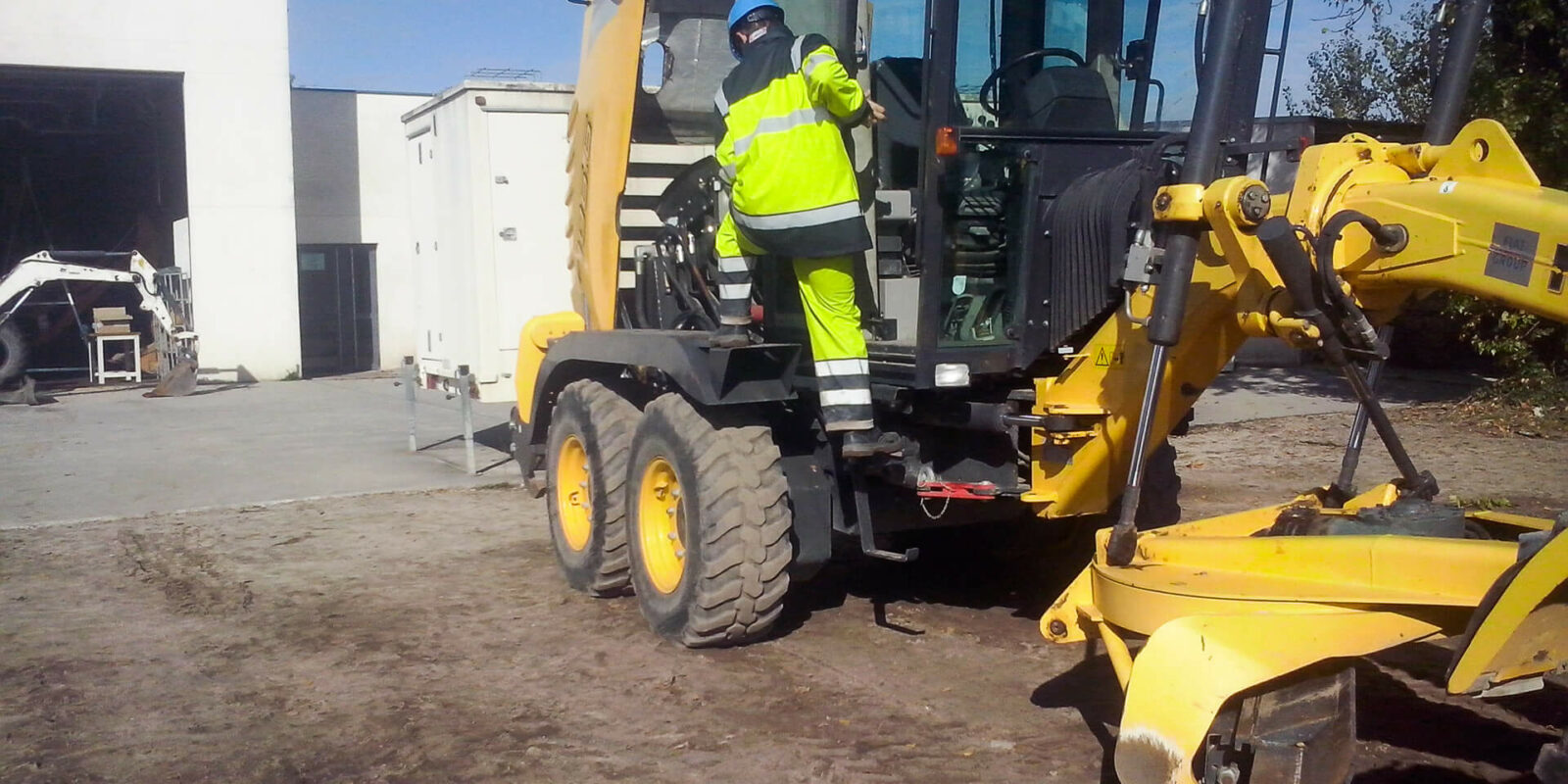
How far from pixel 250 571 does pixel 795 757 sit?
4216 mm

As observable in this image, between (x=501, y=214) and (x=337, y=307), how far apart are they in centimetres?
1514

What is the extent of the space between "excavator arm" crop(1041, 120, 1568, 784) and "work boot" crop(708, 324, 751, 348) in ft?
6.26

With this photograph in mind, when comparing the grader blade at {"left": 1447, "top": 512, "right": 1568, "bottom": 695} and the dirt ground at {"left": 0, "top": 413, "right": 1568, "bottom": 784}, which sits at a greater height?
the grader blade at {"left": 1447, "top": 512, "right": 1568, "bottom": 695}

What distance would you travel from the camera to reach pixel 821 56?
4785 mm

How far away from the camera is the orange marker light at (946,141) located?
4.57m

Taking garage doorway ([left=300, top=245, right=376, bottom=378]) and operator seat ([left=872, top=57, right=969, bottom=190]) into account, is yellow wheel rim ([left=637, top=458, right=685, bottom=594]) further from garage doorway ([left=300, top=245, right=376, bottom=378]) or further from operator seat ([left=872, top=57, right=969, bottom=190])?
garage doorway ([left=300, top=245, right=376, bottom=378])

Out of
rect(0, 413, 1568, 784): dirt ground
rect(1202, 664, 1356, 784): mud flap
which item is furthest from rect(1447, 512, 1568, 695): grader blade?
rect(0, 413, 1568, 784): dirt ground

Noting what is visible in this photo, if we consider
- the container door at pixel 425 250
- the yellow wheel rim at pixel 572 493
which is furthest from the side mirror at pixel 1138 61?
the container door at pixel 425 250

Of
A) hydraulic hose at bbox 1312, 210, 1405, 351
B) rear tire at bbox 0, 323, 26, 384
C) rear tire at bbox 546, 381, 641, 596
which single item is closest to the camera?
hydraulic hose at bbox 1312, 210, 1405, 351

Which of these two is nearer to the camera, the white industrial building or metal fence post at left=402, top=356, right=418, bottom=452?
metal fence post at left=402, top=356, right=418, bottom=452

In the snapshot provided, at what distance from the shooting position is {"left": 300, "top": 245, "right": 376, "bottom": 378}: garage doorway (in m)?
23.3

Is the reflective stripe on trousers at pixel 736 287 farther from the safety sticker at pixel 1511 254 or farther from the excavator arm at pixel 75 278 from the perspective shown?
the excavator arm at pixel 75 278

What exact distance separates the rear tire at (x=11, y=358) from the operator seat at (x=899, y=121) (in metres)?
16.8

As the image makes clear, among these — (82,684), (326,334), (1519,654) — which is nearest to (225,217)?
(326,334)
